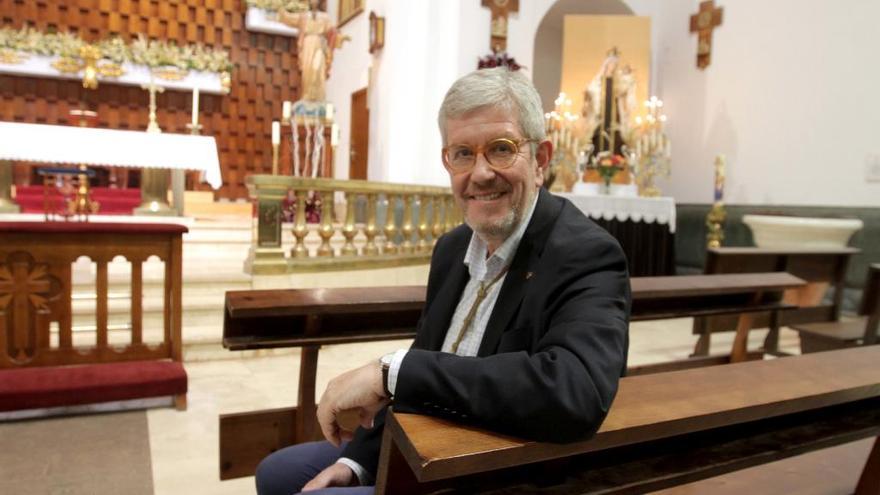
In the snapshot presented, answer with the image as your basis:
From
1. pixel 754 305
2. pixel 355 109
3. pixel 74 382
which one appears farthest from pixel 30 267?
pixel 355 109

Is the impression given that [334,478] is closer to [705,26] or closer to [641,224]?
[641,224]

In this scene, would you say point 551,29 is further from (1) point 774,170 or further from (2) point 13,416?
(2) point 13,416

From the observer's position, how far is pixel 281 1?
35.0ft

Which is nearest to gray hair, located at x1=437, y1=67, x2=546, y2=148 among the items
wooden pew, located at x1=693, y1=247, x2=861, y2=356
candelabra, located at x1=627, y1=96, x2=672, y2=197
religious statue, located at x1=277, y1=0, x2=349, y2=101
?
wooden pew, located at x1=693, y1=247, x2=861, y2=356

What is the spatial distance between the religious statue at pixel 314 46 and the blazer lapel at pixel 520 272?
7518 mm

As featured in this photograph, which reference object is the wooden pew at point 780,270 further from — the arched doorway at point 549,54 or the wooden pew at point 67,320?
the arched doorway at point 549,54

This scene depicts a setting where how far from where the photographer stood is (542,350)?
1018 mm

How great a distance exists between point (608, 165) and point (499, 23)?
7.70 feet

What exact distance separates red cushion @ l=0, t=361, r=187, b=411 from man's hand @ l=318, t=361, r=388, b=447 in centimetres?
205

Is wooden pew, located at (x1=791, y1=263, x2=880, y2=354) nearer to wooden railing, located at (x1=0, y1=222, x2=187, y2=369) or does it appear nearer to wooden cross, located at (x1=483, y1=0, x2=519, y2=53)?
wooden railing, located at (x1=0, y1=222, x2=187, y2=369)

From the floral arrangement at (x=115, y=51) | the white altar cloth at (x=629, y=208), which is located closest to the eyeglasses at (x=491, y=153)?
the white altar cloth at (x=629, y=208)

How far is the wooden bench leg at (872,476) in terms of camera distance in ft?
4.36

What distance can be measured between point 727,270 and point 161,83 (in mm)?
8050

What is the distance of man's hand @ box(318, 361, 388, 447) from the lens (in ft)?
3.33
